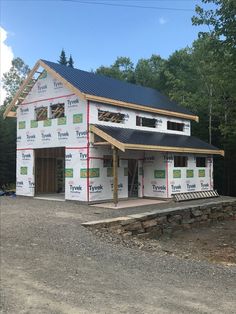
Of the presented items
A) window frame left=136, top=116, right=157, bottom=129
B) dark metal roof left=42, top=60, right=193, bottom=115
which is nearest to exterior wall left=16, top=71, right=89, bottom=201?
dark metal roof left=42, top=60, right=193, bottom=115

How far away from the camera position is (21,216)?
13.2 meters

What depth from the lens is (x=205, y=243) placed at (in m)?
13.0

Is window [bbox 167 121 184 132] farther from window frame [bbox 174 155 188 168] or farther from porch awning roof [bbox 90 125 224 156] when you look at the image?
window frame [bbox 174 155 188 168]

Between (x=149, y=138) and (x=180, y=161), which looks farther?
(x=180, y=161)

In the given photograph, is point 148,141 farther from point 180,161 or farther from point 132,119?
point 180,161

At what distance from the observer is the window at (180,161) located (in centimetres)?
2010

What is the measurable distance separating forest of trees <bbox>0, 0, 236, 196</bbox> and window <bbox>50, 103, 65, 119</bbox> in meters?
7.16

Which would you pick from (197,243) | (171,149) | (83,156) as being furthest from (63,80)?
(197,243)

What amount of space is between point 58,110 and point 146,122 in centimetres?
511

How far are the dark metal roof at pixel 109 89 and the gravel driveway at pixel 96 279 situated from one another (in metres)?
10.1

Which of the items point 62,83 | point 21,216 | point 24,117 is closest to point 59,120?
point 62,83

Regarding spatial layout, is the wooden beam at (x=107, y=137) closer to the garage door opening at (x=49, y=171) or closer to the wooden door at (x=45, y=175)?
the garage door opening at (x=49, y=171)

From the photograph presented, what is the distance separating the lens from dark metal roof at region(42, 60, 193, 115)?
18.7 m

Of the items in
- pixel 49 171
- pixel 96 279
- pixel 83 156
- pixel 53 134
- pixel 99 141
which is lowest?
pixel 96 279
